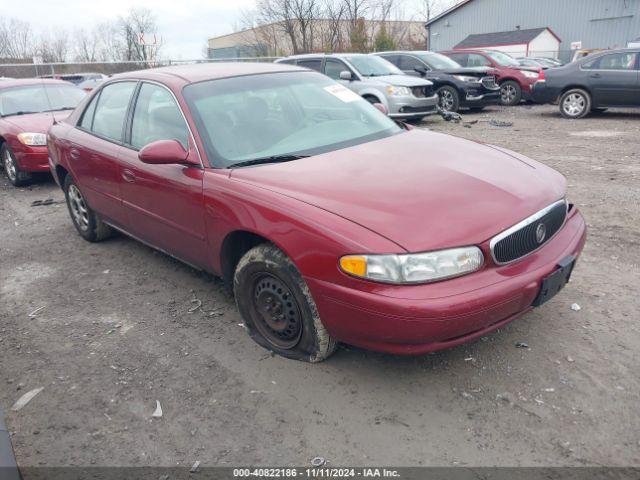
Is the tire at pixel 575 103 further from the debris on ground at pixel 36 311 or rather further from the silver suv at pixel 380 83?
the debris on ground at pixel 36 311

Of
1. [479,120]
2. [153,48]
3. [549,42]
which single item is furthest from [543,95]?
[153,48]

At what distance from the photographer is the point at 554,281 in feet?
9.34

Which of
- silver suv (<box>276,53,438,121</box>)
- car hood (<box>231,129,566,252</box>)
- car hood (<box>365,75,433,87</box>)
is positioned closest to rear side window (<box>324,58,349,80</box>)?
silver suv (<box>276,53,438,121</box>)

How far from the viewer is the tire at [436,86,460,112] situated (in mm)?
13938

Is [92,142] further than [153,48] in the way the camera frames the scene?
No

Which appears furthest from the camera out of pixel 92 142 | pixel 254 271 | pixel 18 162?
pixel 18 162

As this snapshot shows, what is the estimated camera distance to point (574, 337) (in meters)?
3.25

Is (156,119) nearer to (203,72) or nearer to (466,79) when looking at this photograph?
(203,72)

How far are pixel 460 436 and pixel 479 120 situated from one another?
38.7 feet

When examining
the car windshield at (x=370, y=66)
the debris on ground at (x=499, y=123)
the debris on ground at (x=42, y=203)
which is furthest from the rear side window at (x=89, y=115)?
the debris on ground at (x=499, y=123)

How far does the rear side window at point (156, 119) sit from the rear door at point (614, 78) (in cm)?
1100

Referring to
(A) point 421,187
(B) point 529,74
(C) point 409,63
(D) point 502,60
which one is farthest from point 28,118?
(D) point 502,60

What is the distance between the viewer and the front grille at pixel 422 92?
12.1 meters

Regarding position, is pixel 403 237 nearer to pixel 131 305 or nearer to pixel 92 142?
pixel 131 305
